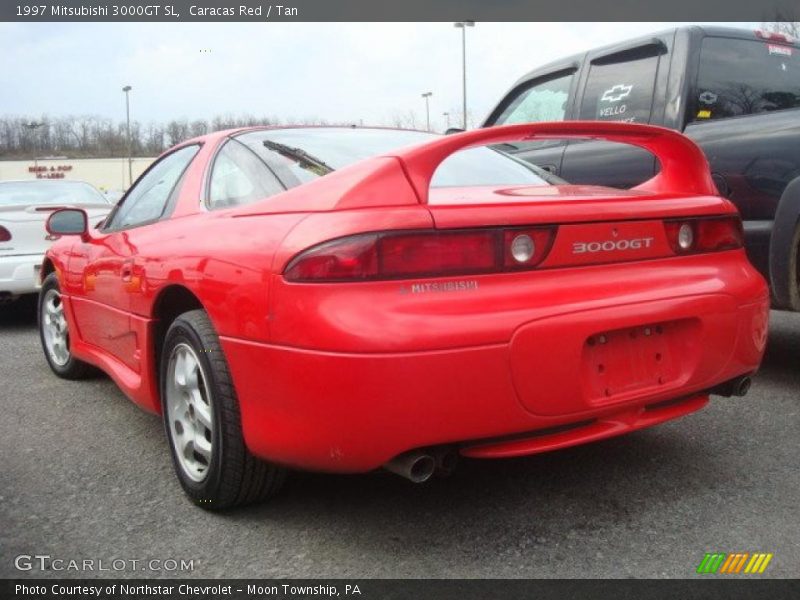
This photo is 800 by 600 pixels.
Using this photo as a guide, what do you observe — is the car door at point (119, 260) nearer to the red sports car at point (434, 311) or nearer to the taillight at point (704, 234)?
the red sports car at point (434, 311)

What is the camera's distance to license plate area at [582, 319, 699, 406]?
224 centimetres

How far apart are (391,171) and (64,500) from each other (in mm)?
1656

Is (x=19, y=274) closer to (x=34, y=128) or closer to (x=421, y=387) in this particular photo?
(x=421, y=387)

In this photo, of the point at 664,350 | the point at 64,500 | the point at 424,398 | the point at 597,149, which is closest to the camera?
the point at 424,398

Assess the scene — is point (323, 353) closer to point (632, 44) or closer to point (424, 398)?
point (424, 398)

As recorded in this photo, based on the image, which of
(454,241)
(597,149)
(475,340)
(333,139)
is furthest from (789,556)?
(597,149)

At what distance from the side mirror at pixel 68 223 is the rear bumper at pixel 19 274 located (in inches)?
101

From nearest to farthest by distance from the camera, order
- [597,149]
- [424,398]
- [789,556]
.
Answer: [424,398] < [789,556] < [597,149]

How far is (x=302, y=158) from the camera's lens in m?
2.84

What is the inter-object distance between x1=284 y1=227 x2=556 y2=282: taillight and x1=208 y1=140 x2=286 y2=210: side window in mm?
643

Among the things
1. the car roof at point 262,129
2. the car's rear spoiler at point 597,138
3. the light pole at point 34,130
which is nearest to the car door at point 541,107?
the car roof at point 262,129

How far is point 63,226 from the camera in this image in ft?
13.0

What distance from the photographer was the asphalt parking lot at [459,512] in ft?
7.28

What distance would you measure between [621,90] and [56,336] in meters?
3.66
